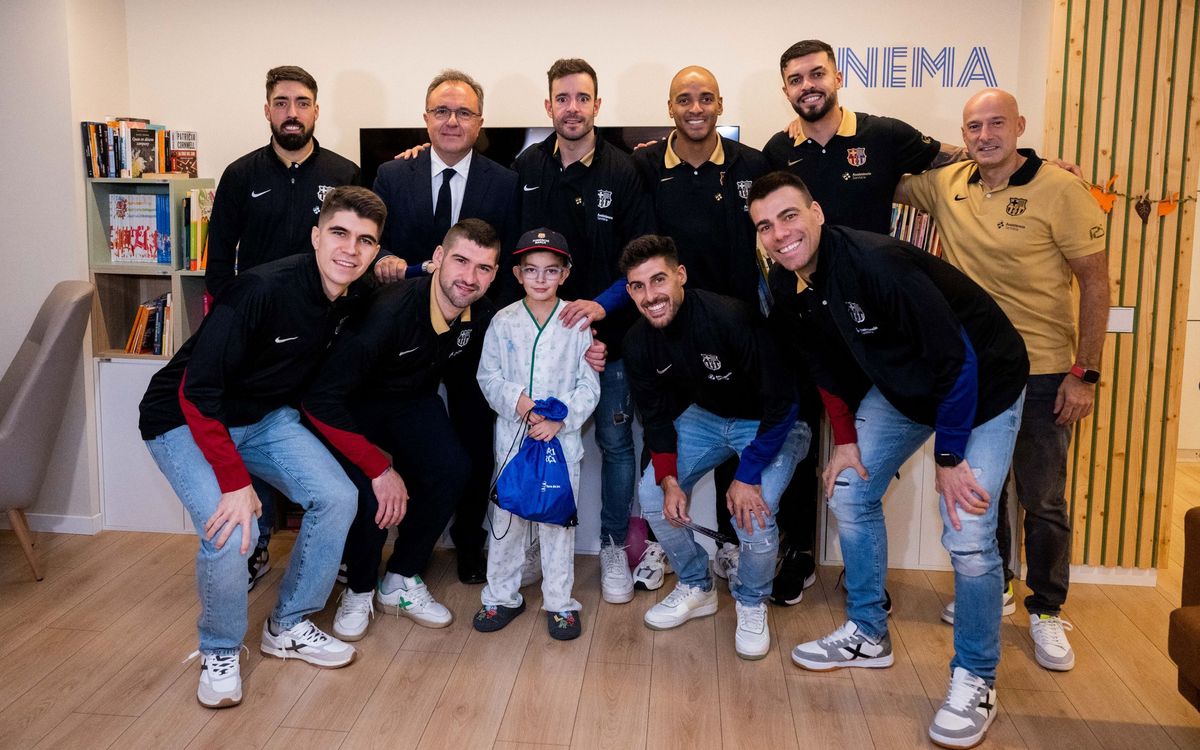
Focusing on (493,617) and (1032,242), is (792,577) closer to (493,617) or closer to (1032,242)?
(493,617)

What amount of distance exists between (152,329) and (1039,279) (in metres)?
3.32

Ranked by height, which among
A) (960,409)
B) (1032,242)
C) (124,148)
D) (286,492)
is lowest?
(286,492)

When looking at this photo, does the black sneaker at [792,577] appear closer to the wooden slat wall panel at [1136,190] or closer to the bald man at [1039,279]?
the bald man at [1039,279]

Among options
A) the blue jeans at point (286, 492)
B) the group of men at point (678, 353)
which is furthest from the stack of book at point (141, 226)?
the blue jeans at point (286, 492)

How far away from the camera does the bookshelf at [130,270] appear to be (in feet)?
13.2

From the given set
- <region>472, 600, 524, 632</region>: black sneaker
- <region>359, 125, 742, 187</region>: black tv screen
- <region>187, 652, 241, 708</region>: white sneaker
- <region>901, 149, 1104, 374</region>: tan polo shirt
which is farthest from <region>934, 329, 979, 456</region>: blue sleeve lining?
<region>187, 652, 241, 708</region>: white sneaker

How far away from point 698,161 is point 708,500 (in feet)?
4.03

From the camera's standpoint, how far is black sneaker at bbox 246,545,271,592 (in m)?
3.58

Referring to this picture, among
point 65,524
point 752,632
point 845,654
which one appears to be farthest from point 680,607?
point 65,524

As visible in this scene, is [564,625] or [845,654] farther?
[564,625]

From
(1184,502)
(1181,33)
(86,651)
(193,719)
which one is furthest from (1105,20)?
(86,651)

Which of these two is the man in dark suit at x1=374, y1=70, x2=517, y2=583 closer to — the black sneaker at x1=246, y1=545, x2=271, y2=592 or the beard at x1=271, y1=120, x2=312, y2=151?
the beard at x1=271, y1=120, x2=312, y2=151

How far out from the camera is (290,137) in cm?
360

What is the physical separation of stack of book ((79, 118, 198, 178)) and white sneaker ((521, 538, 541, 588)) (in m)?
2.15
